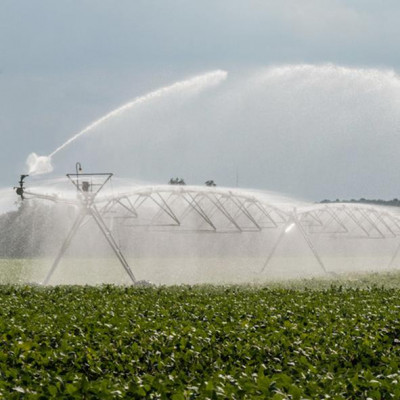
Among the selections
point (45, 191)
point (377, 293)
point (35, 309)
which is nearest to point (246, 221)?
point (45, 191)

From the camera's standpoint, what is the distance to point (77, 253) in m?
47.9

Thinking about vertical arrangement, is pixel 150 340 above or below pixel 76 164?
below

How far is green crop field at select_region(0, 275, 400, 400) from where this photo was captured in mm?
5715

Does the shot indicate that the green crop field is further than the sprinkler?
No

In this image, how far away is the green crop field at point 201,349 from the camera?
5715 millimetres

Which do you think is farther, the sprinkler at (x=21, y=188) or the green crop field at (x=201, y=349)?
the sprinkler at (x=21, y=188)

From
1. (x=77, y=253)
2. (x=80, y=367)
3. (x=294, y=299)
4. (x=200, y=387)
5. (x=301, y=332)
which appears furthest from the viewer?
(x=77, y=253)

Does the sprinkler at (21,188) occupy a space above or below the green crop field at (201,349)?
above

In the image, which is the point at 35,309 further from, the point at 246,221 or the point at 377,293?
the point at 246,221

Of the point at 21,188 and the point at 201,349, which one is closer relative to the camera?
the point at 201,349

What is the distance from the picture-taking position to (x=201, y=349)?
26.6ft

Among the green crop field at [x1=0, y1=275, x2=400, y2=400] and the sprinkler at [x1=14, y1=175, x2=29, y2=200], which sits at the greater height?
the sprinkler at [x1=14, y1=175, x2=29, y2=200]

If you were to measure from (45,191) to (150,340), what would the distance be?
1460cm

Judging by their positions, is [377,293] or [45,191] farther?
[45,191]
